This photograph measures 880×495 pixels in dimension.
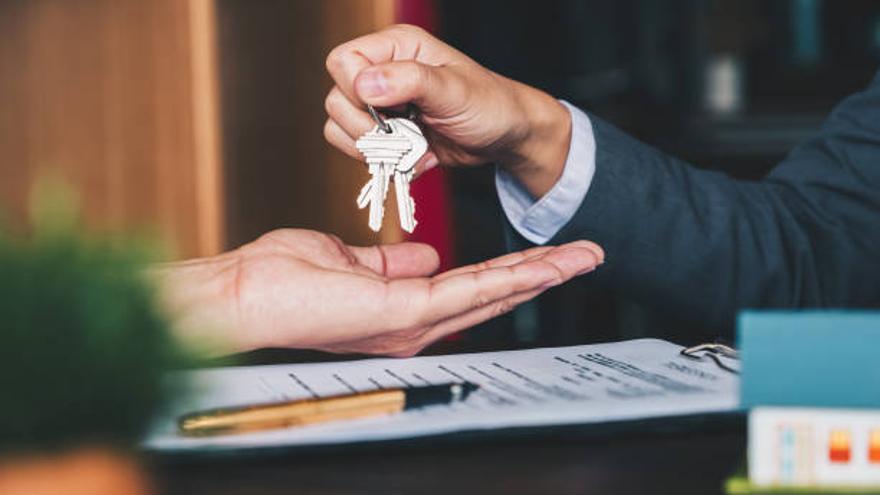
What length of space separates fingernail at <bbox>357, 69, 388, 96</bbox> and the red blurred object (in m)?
1.68

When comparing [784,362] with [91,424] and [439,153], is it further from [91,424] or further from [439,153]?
[439,153]

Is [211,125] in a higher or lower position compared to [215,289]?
higher

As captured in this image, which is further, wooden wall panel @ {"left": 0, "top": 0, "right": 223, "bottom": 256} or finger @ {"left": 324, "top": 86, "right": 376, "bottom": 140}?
wooden wall panel @ {"left": 0, "top": 0, "right": 223, "bottom": 256}

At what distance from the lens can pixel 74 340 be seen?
1.25 feet

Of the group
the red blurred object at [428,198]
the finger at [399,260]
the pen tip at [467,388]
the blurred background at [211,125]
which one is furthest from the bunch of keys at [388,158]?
the blurred background at [211,125]

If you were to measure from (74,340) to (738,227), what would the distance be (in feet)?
3.14

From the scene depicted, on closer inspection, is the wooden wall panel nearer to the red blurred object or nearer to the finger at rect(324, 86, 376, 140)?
the red blurred object

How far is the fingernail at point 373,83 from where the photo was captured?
0.87m

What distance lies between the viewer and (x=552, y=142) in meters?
1.11

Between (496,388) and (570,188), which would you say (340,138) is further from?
(496,388)

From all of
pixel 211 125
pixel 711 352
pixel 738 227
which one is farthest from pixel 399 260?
pixel 211 125

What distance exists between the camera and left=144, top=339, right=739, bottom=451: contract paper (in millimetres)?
586

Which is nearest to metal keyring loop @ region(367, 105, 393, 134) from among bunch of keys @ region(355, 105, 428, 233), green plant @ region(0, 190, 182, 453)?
bunch of keys @ region(355, 105, 428, 233)

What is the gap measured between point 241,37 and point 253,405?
8.60ft
